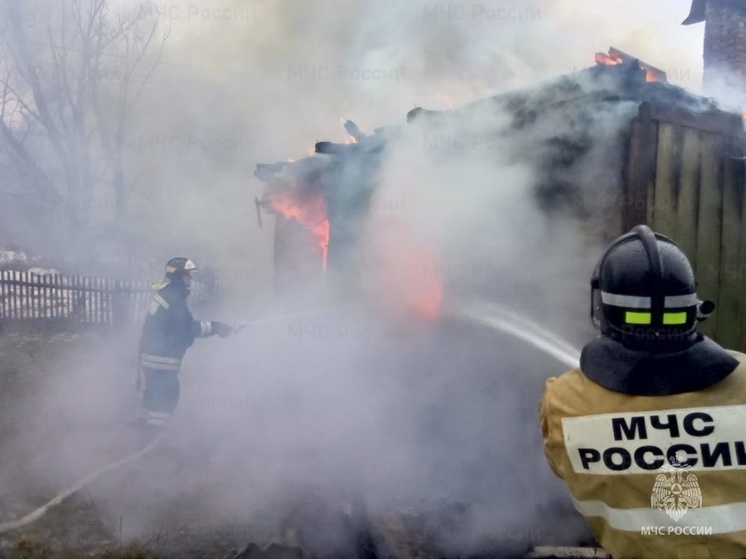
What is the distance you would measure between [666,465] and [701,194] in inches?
137

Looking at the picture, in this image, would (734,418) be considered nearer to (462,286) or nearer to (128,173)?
(462,286)

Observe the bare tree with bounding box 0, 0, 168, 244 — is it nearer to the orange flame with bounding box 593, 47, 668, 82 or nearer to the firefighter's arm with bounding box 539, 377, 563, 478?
the orange flame with bounding box 593, 47, 668, 82

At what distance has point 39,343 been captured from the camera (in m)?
10.7

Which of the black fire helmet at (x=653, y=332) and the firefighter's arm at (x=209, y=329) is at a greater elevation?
the black fire helmet at (x=653, y=332)

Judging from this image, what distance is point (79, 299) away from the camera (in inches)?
486

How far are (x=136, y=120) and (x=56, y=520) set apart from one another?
50.7 feet

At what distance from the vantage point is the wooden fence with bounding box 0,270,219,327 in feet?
39.6

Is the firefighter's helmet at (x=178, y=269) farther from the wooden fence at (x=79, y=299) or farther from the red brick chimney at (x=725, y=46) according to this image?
the red brick chimney at (x=725, y=46)

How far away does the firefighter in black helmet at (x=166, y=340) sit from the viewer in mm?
5820

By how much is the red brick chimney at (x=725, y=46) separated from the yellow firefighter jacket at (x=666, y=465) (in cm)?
1007

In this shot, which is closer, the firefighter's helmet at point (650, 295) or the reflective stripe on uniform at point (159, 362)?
the firefighter's helmet at point (650, 295)

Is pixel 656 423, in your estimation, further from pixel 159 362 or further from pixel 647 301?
pixel 159 362

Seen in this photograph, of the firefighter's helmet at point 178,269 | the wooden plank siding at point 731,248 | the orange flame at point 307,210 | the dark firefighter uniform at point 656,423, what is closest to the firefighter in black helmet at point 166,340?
the firefighter's helmet at point 178,269

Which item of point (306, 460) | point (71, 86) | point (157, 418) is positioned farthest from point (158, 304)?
point (71, 86)
